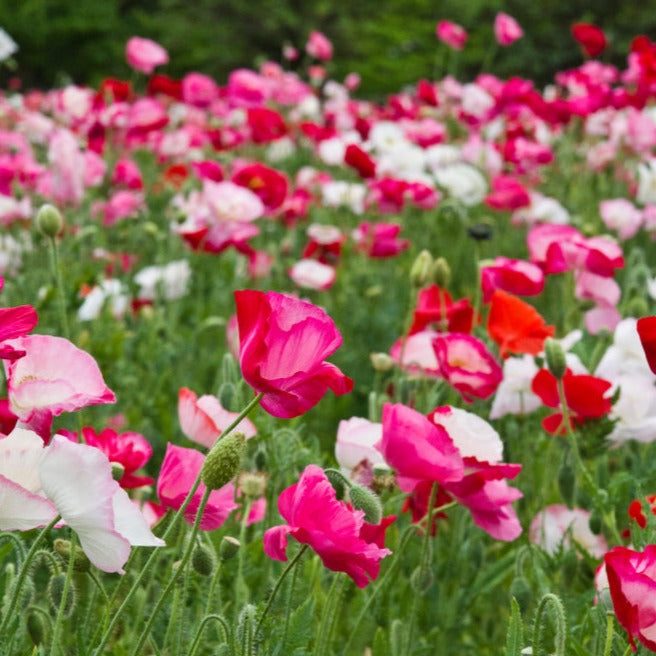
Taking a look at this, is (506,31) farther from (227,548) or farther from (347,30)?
(347,30)

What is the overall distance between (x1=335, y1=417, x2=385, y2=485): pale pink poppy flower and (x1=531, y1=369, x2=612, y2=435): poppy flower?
0.30 metres

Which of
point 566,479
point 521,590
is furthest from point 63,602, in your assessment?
point 566,479

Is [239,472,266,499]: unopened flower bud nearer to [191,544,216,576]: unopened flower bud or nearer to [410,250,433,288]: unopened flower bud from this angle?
[191,544,216,576]: unopened flower bud

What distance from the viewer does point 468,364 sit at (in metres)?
1.63

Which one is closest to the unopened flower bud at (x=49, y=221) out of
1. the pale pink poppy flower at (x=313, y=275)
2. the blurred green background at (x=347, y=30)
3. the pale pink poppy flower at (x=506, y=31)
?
the pale pink poppy flower at (x=313, y=275)

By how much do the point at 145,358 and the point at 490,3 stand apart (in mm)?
10439

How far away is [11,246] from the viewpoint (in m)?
3.24

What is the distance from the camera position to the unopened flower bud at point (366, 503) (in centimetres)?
107

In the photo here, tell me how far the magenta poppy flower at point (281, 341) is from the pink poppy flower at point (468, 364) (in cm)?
70

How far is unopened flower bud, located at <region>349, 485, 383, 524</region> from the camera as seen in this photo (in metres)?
1.07

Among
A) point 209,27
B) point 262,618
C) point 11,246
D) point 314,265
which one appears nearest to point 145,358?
point 314,265

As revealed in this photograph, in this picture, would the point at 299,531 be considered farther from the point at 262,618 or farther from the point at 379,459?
the point at 379,459

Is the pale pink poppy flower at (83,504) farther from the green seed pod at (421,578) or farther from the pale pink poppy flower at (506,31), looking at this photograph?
the pale pink poppy flower at (506,31)

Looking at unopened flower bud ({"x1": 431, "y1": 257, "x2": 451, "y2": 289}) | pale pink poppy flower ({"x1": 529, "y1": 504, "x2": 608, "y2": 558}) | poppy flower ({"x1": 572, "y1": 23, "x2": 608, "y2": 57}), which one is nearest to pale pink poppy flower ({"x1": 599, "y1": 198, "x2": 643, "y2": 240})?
poppy flower ({"x1": 572, "y1": 23, "x2": 608, "y2": 57})
